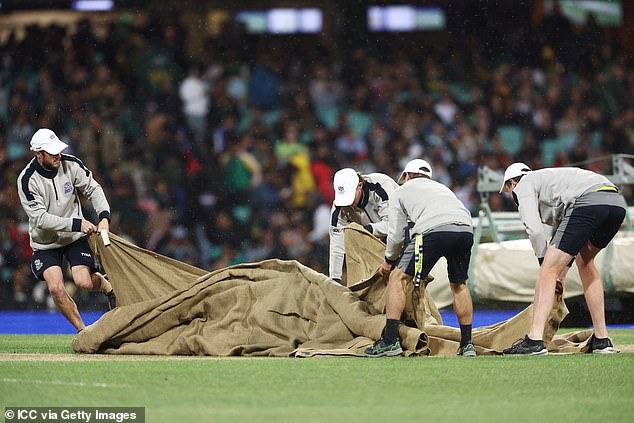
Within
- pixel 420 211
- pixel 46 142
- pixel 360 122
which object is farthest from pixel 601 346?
pixel 360 122

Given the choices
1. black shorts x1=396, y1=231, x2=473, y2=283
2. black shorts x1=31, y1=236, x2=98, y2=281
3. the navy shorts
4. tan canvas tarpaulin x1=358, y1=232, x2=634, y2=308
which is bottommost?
tan canvas tarpaulin x1=358, y1=232, x2=634, y2=308

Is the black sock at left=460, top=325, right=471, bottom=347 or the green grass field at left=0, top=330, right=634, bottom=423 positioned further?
the black sock at left=460, top=325, right=471, bottom=347

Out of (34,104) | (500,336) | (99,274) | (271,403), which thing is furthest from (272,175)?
(271,403)

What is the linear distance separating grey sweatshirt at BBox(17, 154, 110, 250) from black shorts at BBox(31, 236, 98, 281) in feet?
0.21

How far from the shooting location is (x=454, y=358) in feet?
31.1

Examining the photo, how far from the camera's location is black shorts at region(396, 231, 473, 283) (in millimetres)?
9531

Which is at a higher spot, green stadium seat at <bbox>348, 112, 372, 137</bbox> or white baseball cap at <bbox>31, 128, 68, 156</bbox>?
white baseball cap at <bbox>31, 128, 68, 156</bbox>

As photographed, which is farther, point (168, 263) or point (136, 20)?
point (136, 20)

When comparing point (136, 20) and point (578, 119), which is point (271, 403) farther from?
point (136, 20)

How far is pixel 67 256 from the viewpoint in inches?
459

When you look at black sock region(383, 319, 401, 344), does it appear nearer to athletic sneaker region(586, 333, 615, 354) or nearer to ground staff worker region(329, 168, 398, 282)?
ground staff worker region(329, 168, 398, 282)

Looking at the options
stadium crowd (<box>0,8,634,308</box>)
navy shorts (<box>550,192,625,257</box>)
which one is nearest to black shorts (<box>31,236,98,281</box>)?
navy shorts (<box>550,192,625,257</box>)

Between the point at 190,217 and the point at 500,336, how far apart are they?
10.7m

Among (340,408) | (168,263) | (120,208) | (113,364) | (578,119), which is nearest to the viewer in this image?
(340,408)
